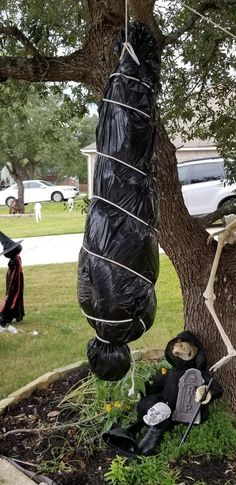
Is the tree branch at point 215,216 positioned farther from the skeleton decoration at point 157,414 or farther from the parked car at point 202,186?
the parked car at point 202,186

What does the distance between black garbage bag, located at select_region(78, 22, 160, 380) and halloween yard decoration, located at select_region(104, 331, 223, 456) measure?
1.39 m

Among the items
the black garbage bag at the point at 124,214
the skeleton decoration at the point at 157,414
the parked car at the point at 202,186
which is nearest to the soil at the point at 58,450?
the skeleton decoration at the point at 157,414

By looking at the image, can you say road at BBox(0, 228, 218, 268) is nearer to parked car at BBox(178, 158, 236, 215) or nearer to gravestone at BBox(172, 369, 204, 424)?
parked car at BBox(178, 158, 236, 215)

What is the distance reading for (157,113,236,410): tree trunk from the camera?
10.7 ft

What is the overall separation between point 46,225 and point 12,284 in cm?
1116

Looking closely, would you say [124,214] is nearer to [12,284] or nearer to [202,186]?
[12,284]

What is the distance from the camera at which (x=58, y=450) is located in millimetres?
3219

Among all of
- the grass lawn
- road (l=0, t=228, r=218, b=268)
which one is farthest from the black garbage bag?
road (l=0, t=228, r=218, b=268)

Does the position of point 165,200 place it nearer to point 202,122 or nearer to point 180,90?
point 180,90

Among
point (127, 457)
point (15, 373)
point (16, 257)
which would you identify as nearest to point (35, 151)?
point (16, 257)

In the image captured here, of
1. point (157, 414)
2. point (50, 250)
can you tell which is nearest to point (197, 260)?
point (157, 414)

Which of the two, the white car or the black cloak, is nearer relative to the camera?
the black cloak

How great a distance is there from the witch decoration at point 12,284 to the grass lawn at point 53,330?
0.21 m

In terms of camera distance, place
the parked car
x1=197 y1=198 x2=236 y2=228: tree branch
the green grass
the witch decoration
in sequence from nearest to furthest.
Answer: x1=197 y1=198 x2=236 y2=228: tree branch < the witch decoration < the parked car < the green grass
